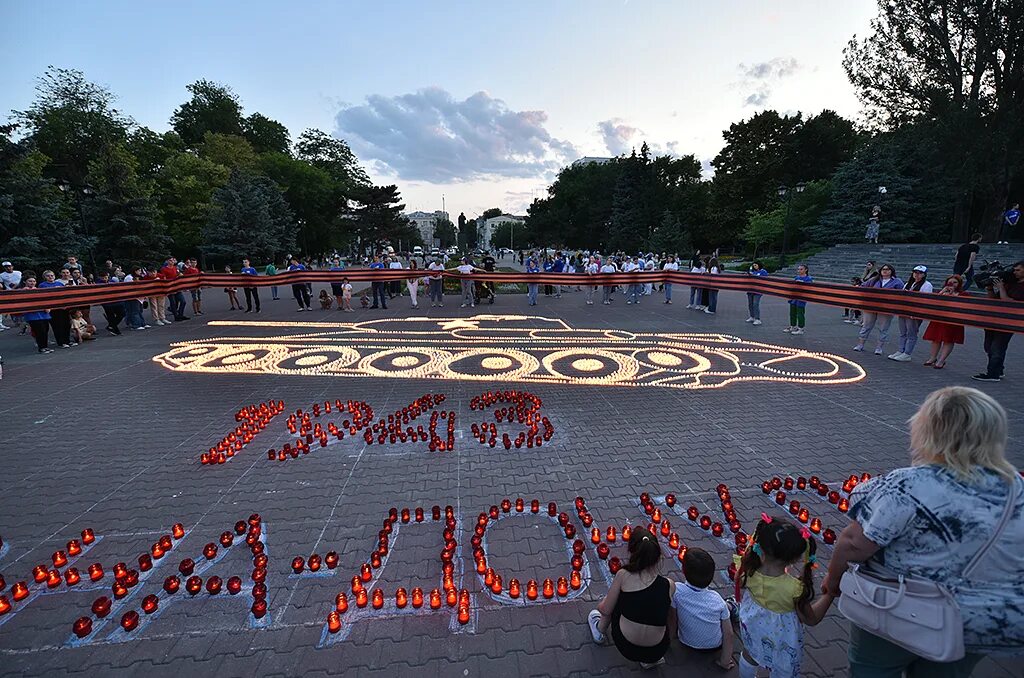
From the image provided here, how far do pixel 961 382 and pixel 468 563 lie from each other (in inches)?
412

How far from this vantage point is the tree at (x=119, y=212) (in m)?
30.7

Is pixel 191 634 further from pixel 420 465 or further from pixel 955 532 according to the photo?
pixel 955 532

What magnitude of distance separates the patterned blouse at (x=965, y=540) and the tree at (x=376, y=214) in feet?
226

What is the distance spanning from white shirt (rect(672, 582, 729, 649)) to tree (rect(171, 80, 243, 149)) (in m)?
73.1

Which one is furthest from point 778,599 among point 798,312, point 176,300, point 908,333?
point 176,300

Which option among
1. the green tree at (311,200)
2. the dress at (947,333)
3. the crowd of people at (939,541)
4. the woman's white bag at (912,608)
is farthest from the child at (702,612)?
A: the green tree at (311,200)

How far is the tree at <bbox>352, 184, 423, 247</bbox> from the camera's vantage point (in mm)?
65062

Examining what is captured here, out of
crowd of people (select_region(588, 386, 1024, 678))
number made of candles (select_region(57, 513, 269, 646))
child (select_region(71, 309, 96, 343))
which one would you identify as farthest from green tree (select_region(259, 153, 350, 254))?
crowd of people (select_region(588, 386, 1024, 678))

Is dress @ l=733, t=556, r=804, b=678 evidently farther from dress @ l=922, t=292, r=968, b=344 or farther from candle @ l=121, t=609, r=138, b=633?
dress @ l=922, t=292, r=968, b=344

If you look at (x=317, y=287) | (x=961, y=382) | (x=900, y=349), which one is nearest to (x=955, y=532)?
(x=961, y=382)

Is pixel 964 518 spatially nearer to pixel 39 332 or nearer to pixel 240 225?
pixel 39 332

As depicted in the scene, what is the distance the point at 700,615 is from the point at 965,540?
1.58m

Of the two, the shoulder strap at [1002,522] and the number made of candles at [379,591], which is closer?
the shoulder strap at [1002,522]

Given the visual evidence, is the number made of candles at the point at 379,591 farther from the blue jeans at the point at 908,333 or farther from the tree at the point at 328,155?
the tree at the point at 328,155
